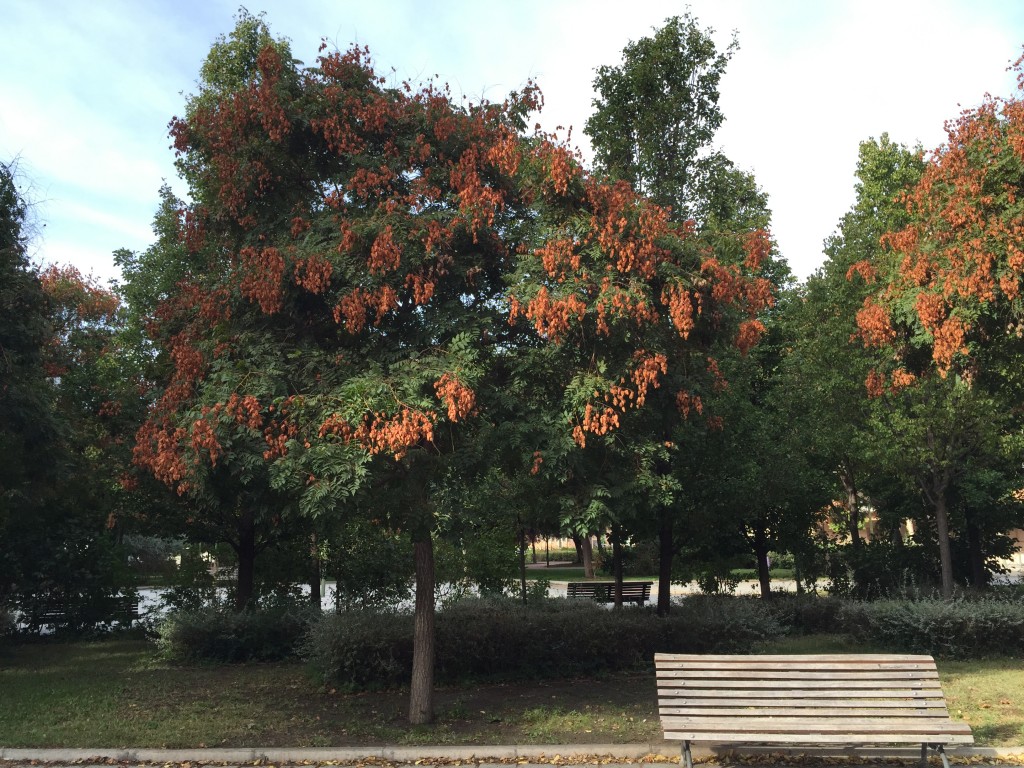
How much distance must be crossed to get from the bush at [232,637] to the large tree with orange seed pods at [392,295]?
215 inches

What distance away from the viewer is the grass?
8.84 m

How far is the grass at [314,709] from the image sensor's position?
8.84 metres

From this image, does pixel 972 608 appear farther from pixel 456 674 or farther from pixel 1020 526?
pixel 1020 526

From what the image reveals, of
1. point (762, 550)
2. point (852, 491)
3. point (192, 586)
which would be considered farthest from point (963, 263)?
point (192, 586)

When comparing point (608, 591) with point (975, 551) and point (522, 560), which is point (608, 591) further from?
point (975, 551)

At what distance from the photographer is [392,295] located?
8.65 meters

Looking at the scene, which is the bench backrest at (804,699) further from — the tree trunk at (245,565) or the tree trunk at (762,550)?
the tree trunk at (762,550)

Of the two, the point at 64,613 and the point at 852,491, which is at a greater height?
the point at 852,491

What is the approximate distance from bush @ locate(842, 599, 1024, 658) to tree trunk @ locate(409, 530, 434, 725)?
8310 mm

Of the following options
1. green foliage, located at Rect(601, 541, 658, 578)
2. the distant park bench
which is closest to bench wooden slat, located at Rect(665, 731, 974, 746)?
the distant park bench

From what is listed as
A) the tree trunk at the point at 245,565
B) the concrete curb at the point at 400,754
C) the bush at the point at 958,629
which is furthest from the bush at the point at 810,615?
the tree trunk at the point at 245,565

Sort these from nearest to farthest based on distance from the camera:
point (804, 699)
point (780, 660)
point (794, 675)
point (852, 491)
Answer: point (804, 699)
point (794, 675)
point (780, 660)
point (852, 491)

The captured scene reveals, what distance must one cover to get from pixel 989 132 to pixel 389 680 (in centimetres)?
1022

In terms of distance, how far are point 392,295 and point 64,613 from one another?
14871 millimetres
